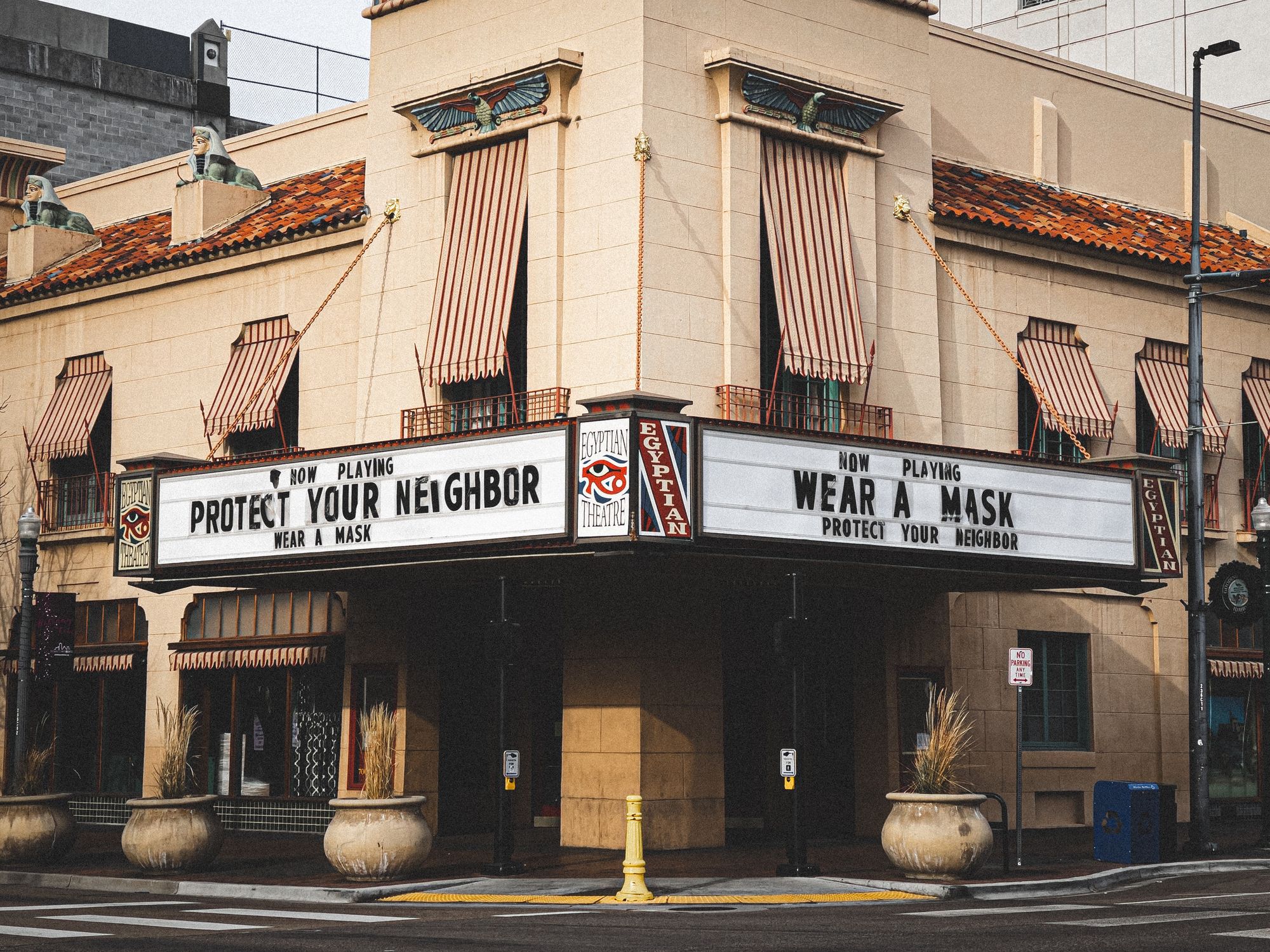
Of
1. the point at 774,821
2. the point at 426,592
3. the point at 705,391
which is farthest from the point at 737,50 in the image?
the point at 774,821

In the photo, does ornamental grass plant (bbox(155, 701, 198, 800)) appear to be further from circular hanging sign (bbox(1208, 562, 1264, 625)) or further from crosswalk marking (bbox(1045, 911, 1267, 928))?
circular hanging sign (bbox(1208, 562, 1264, 625))

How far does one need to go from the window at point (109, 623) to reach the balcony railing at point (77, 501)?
1406mm

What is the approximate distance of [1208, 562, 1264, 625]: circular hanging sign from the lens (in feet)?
86.6

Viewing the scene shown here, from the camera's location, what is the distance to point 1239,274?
2456cm

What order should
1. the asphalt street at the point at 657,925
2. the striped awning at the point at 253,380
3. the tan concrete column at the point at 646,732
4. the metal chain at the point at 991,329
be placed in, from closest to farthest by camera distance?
the asphalt street at the point at 657,925 < the tan concrete column at the point at 646,732 < the metal chain at the point at 991,329 < the striped awning at the point at 253,380

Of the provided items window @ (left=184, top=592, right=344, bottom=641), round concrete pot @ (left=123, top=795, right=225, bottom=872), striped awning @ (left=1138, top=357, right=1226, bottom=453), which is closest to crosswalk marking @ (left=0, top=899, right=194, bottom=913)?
round concrete pot @ (left=123, top=795, right=225, bottom=872)

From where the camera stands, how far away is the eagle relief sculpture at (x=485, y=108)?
2455 centimetres

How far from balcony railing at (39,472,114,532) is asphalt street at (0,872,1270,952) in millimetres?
12019

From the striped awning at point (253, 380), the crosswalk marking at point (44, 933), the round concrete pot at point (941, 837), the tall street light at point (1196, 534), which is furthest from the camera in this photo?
the striped awning at point (253, 380)

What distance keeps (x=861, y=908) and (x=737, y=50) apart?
38.6 ft

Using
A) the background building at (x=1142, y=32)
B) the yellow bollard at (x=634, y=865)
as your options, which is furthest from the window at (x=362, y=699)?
the background building at (x=1142, y=32)

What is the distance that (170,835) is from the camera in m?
21.6

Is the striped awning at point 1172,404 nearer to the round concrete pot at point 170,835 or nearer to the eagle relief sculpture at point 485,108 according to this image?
the eagle relief sculpture at point 485,108

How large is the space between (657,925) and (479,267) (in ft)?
37.8
